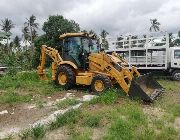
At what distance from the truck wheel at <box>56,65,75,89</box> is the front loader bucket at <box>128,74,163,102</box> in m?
2.92

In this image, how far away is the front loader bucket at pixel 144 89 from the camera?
1251cm

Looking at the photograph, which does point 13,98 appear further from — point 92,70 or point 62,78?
point 92,70

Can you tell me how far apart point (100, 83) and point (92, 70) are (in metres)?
1.03

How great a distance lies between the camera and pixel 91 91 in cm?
1493

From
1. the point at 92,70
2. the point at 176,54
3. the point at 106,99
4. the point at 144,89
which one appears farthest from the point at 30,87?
the point at 176,54

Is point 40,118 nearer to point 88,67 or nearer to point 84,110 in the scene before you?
point 84,110

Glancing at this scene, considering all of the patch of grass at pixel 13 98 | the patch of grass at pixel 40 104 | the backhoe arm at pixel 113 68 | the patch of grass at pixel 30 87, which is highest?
the backhoe arm at pixel 113 68

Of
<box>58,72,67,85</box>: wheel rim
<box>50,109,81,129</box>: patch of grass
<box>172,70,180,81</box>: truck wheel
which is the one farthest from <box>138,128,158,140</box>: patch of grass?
<box>172,70,180,81</box>: truck wheel

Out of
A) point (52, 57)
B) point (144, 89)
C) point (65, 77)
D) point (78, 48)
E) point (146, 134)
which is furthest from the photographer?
Result: point (52, 57)

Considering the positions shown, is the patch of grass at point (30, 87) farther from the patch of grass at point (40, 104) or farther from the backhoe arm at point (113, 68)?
the backhoe arm at point (113, 68)

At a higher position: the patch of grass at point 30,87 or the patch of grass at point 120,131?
the patch of grass at point 30,87

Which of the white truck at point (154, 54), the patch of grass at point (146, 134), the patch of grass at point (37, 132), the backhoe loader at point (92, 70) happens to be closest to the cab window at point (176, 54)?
the white truck at point (154, 54)

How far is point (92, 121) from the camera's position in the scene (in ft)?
32.1

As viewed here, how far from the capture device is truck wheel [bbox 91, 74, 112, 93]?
45.7 feet
